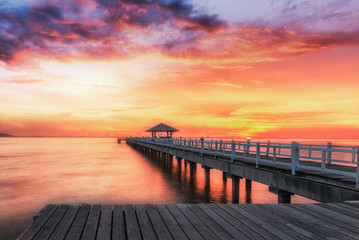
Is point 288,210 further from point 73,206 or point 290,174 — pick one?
point 290,174

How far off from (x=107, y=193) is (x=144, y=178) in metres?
7.14

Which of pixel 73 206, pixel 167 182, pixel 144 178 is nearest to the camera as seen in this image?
pixel 73 206

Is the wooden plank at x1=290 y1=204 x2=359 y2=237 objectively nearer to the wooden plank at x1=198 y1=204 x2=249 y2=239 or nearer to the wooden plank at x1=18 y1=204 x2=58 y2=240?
the wooden plank at x1=198 y1=204 x2=249 y2=239

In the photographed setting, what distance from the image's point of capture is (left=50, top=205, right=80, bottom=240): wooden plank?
12.4ft

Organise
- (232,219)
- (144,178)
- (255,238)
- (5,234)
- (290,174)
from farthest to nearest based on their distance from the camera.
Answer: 1. (144,178)
2. (5,234)
3. (290,174)
4. (232,219)
5. (255,238)

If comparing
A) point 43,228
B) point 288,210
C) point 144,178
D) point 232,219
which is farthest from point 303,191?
point 144,178

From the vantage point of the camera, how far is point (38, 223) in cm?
428

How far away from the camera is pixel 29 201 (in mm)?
19297

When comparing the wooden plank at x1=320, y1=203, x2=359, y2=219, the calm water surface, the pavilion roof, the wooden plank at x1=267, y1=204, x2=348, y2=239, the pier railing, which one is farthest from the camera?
the pavilion roof

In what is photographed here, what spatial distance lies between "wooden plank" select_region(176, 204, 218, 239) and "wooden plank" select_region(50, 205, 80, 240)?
1.88m

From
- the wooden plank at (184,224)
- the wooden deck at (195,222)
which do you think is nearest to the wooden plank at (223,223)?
the wooden deck at (195,222)

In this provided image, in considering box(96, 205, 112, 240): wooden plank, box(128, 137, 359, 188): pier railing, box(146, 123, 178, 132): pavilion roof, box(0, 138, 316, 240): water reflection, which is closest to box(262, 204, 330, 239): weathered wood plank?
box(128, 137, 359, 188): pier railing

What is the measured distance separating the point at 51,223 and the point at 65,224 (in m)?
0.24

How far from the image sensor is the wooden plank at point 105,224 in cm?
379
